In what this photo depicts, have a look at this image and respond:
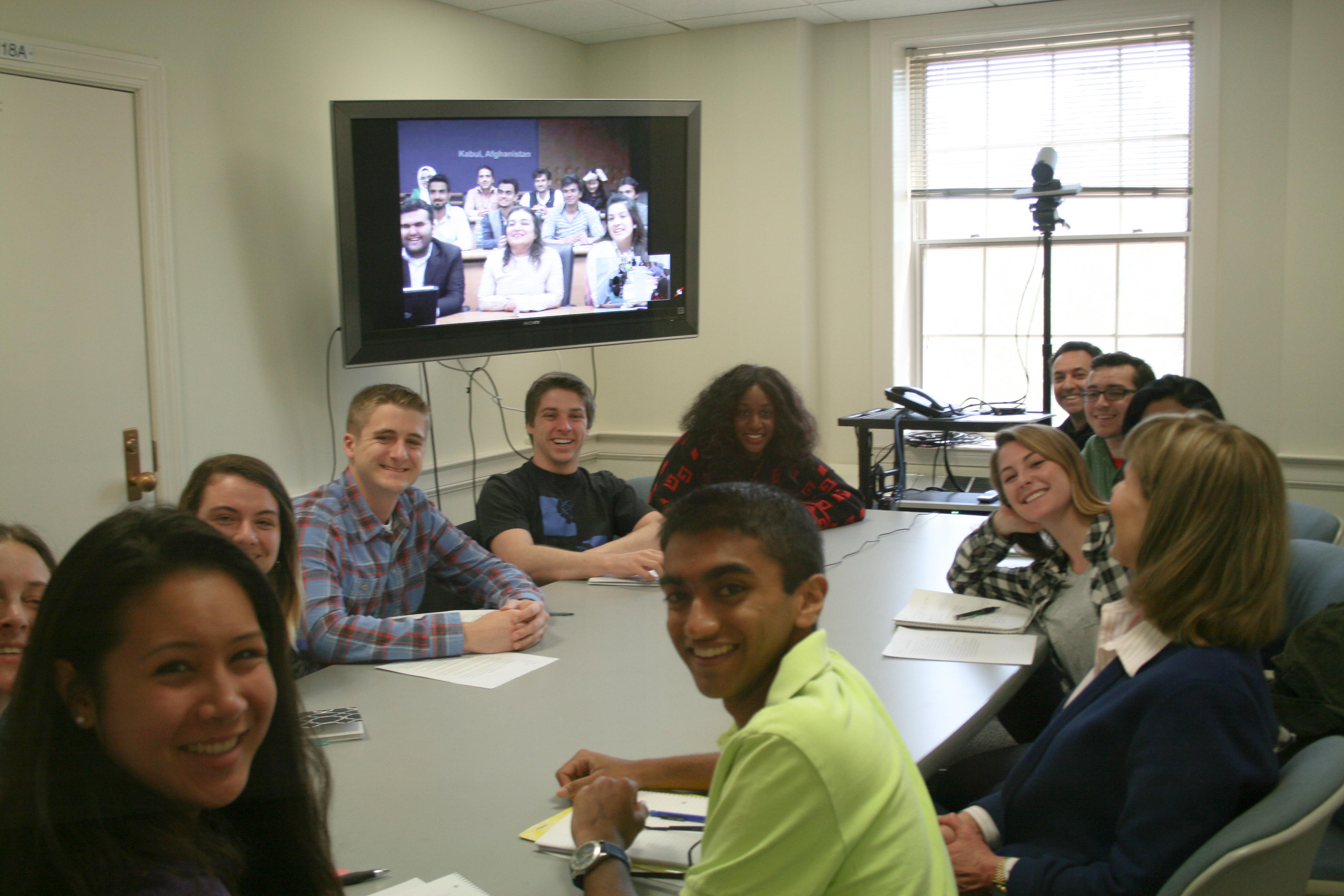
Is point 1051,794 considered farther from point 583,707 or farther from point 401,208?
point 401,208

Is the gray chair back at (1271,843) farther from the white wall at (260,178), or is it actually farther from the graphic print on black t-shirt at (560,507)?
the white wall at (260,178)

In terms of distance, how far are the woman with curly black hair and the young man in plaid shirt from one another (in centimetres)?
93

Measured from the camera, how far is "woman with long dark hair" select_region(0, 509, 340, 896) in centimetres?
79

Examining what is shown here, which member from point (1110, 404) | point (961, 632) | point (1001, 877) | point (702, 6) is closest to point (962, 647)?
point (961, 632)

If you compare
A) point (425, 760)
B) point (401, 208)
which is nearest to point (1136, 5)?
point (401, 208)

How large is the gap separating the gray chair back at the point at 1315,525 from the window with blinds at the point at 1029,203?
1771 millimetres

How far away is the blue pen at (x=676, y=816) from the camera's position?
139cm

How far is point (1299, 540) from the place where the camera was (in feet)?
7.95

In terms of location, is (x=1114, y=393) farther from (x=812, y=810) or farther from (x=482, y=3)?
(x=482, y=3)

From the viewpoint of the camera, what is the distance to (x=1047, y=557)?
2.38 m

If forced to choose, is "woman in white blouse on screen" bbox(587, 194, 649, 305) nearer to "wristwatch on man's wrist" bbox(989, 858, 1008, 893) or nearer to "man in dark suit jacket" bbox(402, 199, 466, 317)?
"man in dark suit jacket" bbox(402, 199, 466, 317)

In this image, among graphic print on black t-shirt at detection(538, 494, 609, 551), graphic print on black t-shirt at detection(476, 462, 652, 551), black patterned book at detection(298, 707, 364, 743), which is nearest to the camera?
black patterned book at detection(298, 707, 364, 743)

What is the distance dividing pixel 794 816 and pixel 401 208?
10.00ft

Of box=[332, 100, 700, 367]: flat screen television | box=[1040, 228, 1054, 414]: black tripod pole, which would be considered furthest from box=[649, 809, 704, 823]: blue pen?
box=[1040, 228, 1054, 414]: black tripod pole
